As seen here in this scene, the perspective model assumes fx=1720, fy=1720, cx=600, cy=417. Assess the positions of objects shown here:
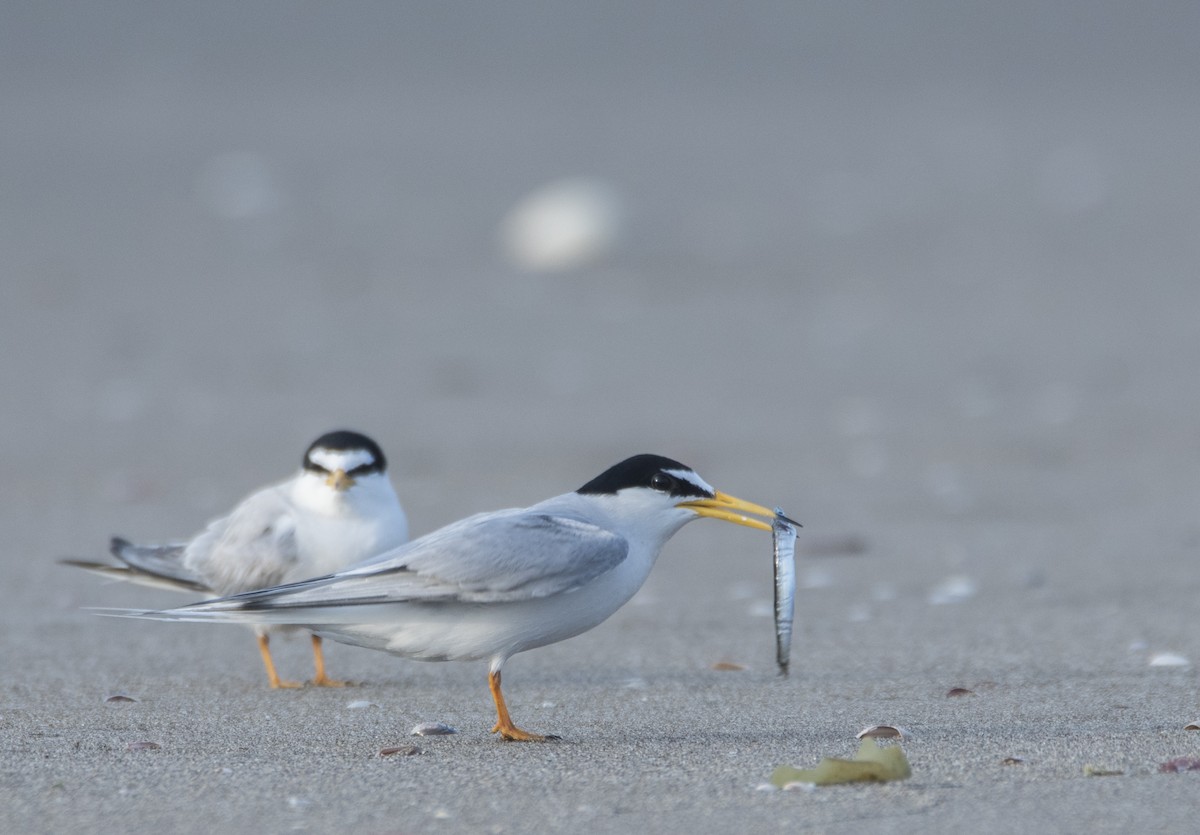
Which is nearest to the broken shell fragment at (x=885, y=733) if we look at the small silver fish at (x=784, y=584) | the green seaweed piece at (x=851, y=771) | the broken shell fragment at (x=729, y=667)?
the small silver fish at (x=784, y=584)

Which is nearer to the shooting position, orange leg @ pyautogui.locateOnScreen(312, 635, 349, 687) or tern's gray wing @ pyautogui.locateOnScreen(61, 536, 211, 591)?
orange leg @ pyautogui.locateOnScreen(312, 635, 349, 687)

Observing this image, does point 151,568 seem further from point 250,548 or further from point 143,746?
point 143,746

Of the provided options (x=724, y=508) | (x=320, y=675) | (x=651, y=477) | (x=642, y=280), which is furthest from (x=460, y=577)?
(x=642, y=280)

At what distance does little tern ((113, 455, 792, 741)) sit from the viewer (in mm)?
4047

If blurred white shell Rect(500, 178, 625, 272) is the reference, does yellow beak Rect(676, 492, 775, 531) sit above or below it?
below

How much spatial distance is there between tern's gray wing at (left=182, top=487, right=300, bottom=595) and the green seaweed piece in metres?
2.08

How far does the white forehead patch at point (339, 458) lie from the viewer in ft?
17.0

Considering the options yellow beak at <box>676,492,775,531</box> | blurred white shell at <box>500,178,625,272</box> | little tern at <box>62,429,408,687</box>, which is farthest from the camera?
blurred white shell at <box>500,178,625,272</box>

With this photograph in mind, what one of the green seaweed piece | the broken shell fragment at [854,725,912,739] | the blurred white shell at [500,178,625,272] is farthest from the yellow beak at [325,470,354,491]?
the blurred white shell at [500,178,625,272]

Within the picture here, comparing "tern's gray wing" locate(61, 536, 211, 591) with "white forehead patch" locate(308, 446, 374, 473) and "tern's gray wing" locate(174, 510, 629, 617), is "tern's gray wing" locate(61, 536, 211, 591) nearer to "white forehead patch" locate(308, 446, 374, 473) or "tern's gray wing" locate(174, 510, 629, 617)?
"white forehead patch" locate(308, 446, 374, 473)

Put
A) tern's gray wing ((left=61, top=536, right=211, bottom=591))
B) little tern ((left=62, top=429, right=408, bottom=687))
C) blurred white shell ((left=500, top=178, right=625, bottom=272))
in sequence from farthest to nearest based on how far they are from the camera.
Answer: blurred white shell ((left=500, top=178, right=625, bottom=272))
tern's gray wing ((left=61, top=536, right=211, bottom=591))
little tern ((left=62, top=429, right=408, bottom=687))

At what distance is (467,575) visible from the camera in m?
4.04

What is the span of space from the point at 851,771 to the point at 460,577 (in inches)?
41.5

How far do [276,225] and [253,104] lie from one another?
3.35 m
